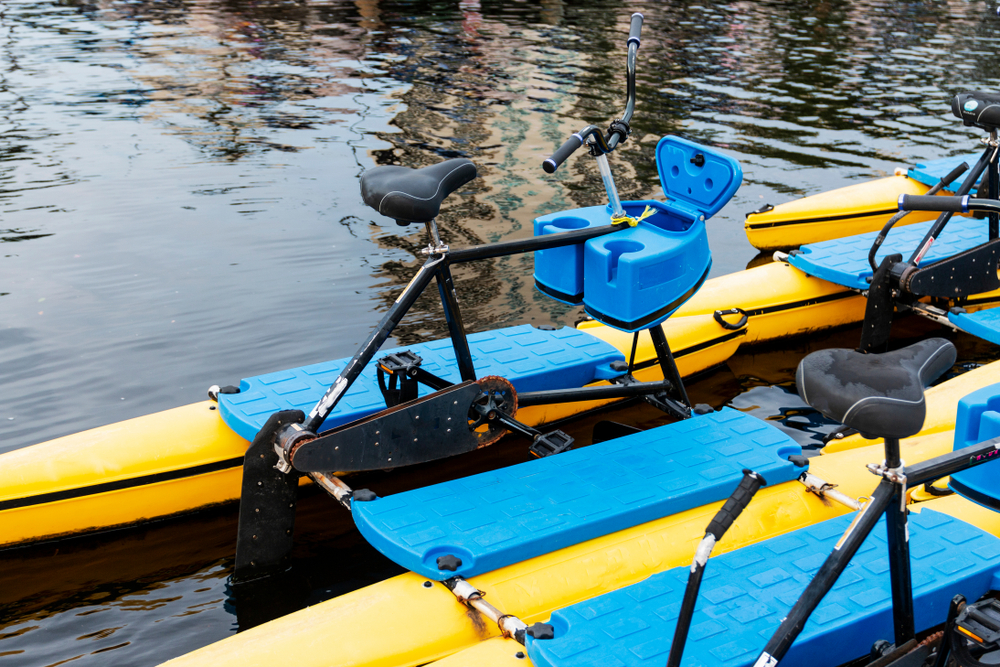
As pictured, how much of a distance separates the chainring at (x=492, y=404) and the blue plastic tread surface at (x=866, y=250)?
3013 mm

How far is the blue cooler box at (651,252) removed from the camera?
13.2 ft

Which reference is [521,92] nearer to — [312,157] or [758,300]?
[312,157]

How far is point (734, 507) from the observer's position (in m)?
2.26

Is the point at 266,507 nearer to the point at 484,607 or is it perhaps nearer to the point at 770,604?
the point at 484,607

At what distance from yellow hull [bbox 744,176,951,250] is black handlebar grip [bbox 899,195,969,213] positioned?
3.96 m

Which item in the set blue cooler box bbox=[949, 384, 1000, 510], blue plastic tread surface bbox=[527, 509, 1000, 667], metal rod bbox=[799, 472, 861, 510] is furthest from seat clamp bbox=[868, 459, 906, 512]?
metal rod bbox=[799, 472, 861, 510]

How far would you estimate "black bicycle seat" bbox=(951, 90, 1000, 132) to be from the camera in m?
5.21

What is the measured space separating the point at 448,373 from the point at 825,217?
444cm

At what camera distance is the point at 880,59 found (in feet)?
53.5

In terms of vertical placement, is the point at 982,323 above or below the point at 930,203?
below

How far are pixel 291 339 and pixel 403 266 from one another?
152 cm

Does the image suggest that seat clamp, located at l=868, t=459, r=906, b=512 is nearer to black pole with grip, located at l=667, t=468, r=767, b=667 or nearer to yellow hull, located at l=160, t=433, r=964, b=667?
black pole with grip, located at l=667, t=468, r=767, b=667

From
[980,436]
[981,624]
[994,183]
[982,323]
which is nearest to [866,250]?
[994,183]

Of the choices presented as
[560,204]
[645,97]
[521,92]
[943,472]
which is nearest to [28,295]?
[560,204]
